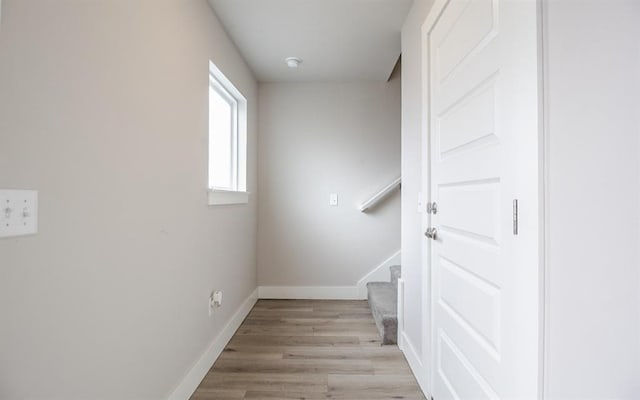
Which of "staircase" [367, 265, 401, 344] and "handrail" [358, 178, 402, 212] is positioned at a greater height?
"handrail" [358, 178, 402, 212]

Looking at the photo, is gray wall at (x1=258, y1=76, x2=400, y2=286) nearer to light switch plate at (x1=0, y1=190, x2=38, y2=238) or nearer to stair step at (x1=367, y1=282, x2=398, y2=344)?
stair step at (x1=367, y1=282, x2=398, y2=344)

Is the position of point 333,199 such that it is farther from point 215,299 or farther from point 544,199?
point 544,199

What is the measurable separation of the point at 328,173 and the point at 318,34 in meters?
1.40

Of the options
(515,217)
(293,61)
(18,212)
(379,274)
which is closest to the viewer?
(18,212)

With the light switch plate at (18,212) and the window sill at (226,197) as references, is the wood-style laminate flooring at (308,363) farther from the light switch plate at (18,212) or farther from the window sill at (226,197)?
the light switch plate at (18,212)

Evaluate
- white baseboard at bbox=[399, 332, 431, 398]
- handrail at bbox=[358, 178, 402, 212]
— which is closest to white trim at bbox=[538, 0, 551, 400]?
white baseboard at bbox=[399, 332, 431, 398]

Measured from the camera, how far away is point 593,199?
2.64 ft

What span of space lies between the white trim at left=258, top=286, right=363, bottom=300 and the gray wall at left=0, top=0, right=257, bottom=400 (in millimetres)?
1548

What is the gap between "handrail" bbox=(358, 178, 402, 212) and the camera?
131 inches

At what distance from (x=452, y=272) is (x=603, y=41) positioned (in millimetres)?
951

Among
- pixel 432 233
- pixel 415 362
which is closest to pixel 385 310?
pixel 415 362

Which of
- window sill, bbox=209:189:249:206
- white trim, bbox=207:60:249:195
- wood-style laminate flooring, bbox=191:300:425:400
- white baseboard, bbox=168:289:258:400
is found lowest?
wood-style laminate flooring, bbox=191:300:425:400

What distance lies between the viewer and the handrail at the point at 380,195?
10.9 feet

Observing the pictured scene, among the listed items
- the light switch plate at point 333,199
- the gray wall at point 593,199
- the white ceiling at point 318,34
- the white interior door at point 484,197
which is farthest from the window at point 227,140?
the gray wall at point 593,199
